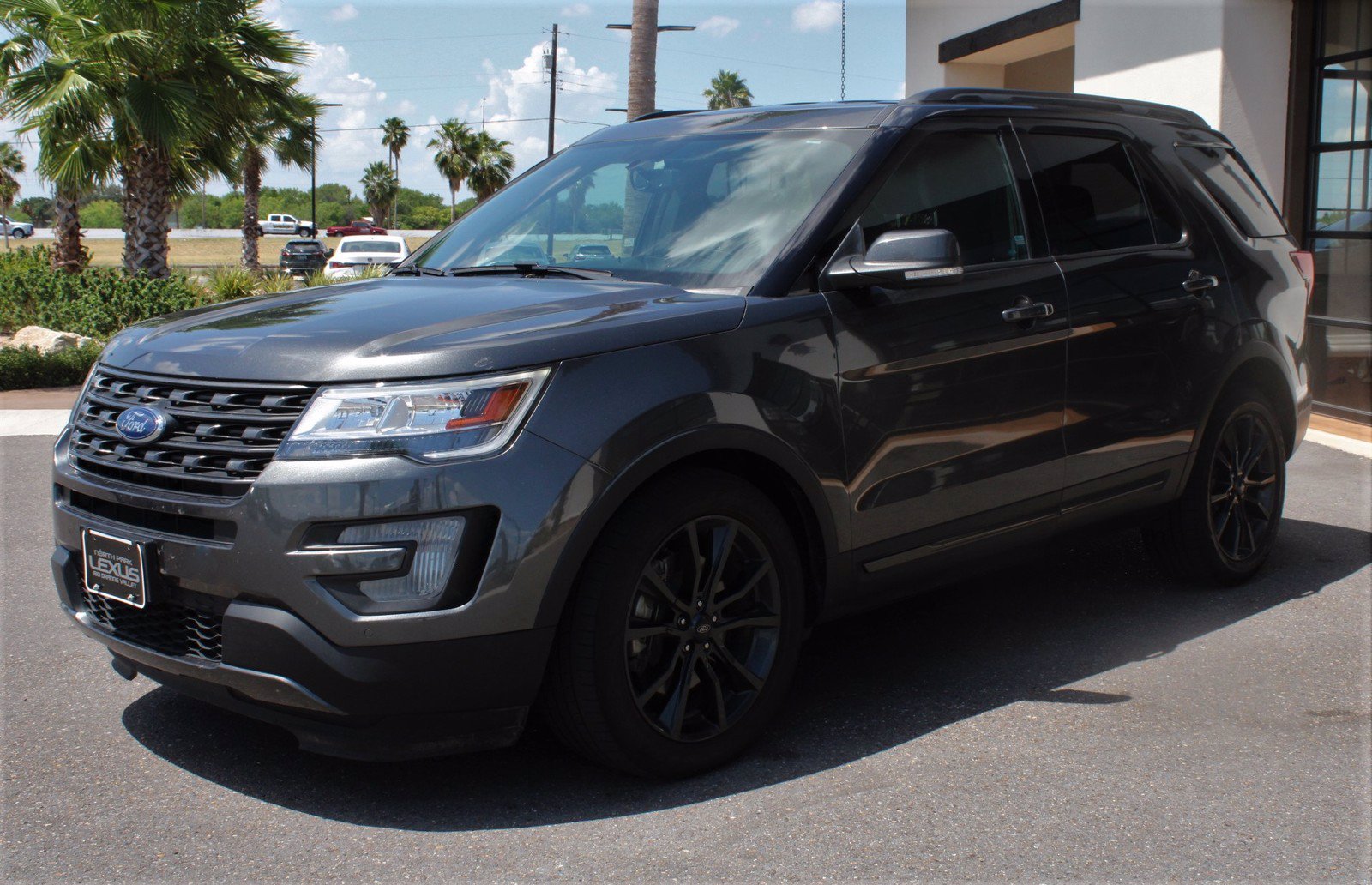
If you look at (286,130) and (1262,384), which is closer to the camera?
(1262,384)

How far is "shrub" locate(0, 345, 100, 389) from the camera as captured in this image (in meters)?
13.2

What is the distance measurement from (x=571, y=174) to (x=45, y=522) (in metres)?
3.85

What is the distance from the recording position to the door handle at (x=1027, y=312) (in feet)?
14.0

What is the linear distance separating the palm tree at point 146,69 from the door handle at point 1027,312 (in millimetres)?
14463

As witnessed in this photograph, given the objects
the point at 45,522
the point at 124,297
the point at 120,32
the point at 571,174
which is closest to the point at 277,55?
the point at 120,32

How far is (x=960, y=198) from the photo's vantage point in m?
4.36

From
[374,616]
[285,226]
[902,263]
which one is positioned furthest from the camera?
[285,226]

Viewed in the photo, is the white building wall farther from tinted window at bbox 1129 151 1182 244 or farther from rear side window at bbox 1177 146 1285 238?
tinted window at bbox 1129 151 1182 244

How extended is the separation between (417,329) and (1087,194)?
2.71 meters

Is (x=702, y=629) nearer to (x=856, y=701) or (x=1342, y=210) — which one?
(x=856, y=701)

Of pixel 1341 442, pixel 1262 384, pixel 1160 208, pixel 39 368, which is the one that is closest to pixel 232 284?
pixel 39 368

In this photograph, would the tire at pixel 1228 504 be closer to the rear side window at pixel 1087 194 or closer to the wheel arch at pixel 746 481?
the rear side window at pixel 1087 194

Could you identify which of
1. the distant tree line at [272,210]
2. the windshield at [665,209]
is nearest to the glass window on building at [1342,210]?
the windshield at [665,209]

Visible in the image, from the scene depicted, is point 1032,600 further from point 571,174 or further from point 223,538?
point 223,538
